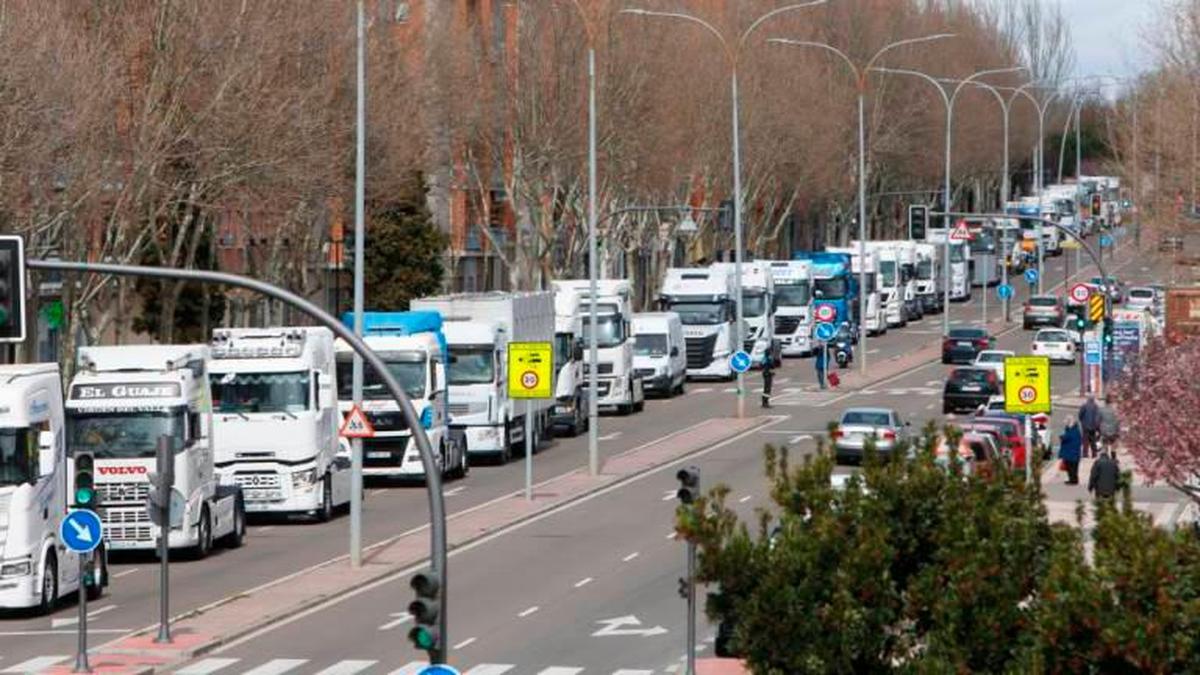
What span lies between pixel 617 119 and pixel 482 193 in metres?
5.08

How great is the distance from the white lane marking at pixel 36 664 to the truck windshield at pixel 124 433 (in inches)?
343

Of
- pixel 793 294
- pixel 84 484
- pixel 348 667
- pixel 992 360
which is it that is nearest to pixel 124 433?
pixel 84 484

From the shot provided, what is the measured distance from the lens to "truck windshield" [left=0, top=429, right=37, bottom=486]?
33688mm

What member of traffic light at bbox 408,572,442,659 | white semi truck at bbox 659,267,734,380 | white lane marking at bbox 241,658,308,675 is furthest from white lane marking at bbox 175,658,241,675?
white semi truck at bbox 659,267,734,380

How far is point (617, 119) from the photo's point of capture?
8744 centimetres

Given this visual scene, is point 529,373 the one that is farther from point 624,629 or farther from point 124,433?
point 624,629

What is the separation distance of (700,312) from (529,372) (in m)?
30.4

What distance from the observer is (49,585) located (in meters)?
34.7

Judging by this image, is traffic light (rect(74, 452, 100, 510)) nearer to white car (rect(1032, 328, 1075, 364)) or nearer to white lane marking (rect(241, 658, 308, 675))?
white lane marking (rect(241, 658, 308, 675))

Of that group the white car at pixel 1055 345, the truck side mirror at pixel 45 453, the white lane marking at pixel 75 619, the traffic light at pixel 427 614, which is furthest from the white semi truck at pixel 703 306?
the traffic light at pixel 427 614

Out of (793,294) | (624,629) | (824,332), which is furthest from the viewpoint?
(793,294)

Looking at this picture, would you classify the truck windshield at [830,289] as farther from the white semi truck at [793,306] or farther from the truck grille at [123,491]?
the truck grille at [123,491]

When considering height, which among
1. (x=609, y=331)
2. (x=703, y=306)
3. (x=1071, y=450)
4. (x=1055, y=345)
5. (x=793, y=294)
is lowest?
(x=1071, y=450)

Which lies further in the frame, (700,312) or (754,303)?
(754,303)
